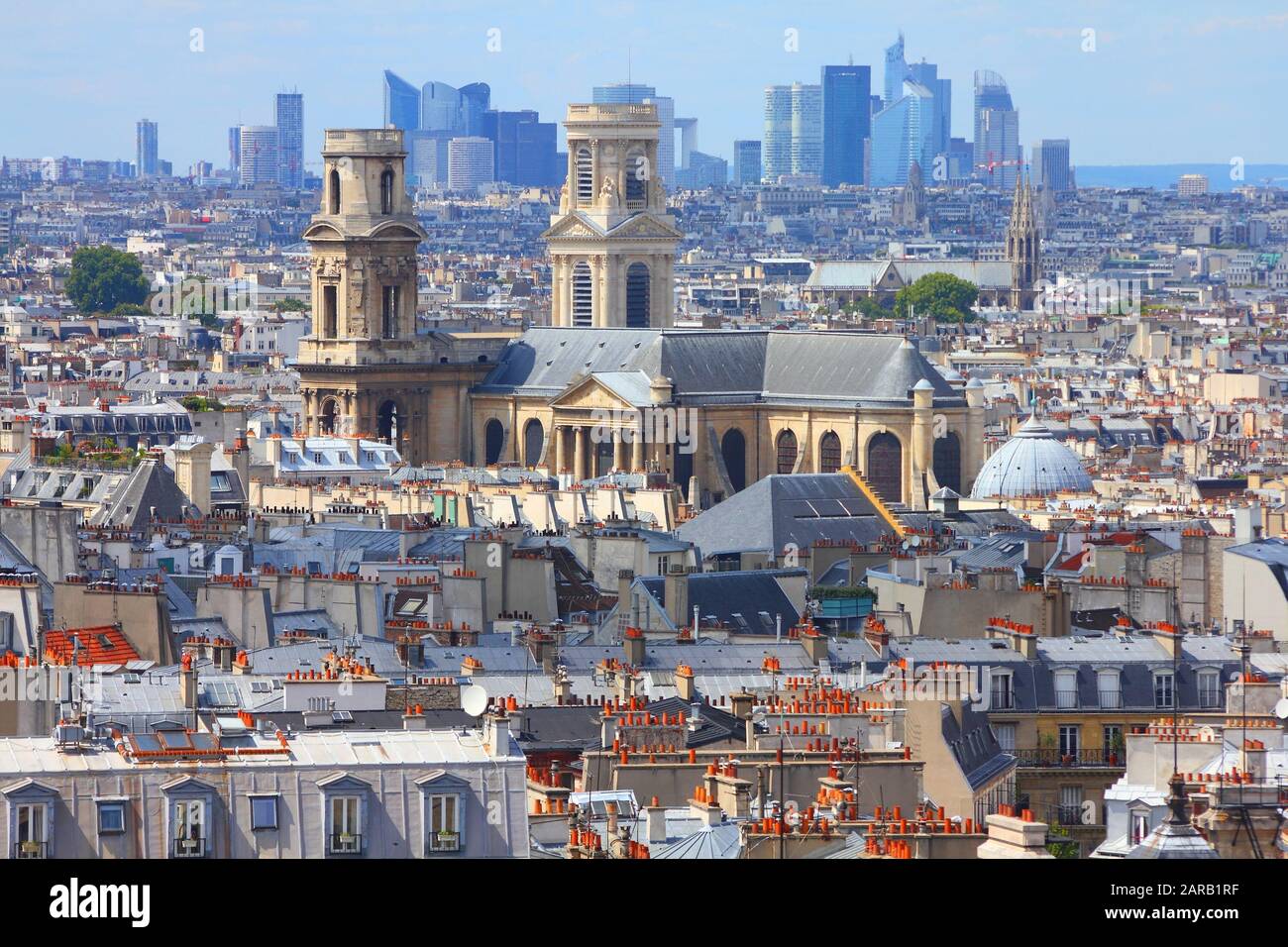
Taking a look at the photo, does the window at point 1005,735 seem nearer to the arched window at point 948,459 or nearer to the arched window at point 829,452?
the arched window at point 948,459

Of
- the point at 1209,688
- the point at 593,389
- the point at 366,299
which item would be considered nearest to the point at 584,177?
the point at 366,299

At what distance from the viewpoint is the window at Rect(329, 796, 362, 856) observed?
15125mm

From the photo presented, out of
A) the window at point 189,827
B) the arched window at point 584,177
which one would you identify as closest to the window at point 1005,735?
the window at point 189,827

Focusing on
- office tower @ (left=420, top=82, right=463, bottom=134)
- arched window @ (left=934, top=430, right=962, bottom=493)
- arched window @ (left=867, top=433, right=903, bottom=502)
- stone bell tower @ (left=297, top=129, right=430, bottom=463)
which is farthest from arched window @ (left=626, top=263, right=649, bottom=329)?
office tower @ (left=420, top=82, right=463, bottom=134)

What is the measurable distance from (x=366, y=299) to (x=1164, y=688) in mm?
59238

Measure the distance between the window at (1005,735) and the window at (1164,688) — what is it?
139 centimetres

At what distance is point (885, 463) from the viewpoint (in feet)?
265

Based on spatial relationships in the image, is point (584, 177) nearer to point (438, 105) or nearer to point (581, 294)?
point (581, 294)

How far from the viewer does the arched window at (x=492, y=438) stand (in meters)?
84.8

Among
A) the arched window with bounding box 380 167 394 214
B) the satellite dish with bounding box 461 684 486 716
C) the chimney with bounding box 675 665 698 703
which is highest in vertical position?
the arched window with bounding box 380 167 394 214

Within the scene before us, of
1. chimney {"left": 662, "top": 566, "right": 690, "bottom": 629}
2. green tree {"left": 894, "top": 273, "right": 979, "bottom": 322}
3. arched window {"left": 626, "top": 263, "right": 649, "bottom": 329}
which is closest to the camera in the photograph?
chimney {"left": 662, "top": 566, "right": 690, "bottom": 629}

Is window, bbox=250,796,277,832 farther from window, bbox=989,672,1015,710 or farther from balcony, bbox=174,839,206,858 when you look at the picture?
window, bbox=989,672,1015,710

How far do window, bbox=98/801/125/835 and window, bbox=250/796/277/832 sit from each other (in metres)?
0.51
